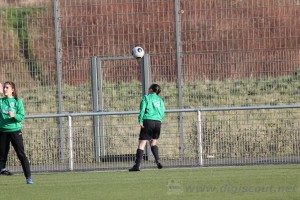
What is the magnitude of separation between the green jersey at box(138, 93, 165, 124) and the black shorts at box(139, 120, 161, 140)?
0.08m

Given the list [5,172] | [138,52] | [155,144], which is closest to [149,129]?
[155,144]

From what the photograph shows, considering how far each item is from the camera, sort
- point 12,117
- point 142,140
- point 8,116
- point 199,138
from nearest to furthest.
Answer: point 12,117 → point 8,116 → point 142,140 → point 199,138

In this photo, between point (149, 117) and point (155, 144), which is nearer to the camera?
point (149, 117)

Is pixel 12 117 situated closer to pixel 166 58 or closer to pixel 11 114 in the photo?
pixel 11 114

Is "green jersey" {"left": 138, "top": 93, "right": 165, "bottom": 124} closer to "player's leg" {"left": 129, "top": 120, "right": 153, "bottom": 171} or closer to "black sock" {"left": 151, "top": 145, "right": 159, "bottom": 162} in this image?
A: "player's leg" {"left": 129, "top": 120, "right": 153, "bottom": 171}

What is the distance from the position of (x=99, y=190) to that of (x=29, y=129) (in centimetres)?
751

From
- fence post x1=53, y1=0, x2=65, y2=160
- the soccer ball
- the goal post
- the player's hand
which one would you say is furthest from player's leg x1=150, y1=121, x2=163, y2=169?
the player's hand

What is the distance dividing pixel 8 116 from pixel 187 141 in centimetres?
Answer: 534

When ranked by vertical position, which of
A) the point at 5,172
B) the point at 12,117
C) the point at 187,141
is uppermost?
the point at 12,117

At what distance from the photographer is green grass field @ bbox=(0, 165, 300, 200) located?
1339cm

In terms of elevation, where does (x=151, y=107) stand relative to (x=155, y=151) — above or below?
above

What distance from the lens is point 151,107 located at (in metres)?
19.2

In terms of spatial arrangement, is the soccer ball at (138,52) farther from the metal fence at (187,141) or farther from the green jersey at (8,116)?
the green jersey at (8,116)

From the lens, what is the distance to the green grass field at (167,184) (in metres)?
13.4
